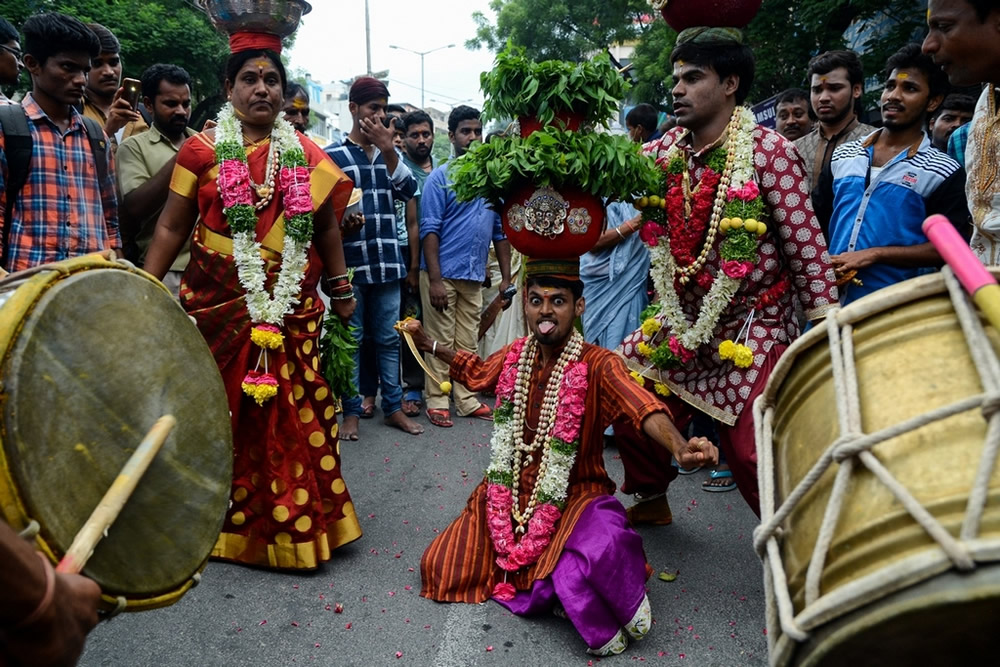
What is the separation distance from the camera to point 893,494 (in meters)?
1.28

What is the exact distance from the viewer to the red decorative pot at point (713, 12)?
3.59 metres

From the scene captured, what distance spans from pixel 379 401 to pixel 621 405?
168 inches

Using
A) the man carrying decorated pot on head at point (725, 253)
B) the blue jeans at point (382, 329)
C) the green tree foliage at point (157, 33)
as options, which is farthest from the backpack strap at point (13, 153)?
the green tree foliage at point (157, 33)

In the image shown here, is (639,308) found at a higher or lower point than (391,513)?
higher

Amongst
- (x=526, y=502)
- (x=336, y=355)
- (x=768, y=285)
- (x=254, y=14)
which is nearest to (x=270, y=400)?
(x=336, y=355)

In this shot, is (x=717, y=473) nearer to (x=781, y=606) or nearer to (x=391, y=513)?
(x=391, y=513)

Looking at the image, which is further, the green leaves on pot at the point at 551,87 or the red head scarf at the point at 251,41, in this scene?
the red head scarf at the point at 251,41

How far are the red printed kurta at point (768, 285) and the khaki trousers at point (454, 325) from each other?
316cm

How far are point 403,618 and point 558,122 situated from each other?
7.25 feet

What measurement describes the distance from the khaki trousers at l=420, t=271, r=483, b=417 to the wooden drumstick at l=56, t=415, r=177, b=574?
467 centimetres

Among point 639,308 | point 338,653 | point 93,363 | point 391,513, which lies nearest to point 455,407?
point 639,308

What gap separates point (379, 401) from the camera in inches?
287

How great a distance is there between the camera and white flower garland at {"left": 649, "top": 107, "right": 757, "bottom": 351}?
11.6 ft

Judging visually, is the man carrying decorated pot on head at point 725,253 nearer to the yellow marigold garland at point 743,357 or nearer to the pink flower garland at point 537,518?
the yellow marigold garland at point 743,357
